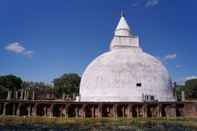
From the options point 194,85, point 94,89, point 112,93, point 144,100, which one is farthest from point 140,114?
point 194,85

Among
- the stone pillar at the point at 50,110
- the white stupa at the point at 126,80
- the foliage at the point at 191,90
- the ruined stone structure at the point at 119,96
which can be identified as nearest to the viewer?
the stone pillar at the point at 50,110

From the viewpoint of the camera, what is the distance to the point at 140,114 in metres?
35.8

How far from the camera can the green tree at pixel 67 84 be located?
260 feet

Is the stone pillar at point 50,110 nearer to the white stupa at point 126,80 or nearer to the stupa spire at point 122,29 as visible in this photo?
the white stupa at point 126,80

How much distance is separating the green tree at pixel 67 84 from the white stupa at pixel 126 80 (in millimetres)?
38432

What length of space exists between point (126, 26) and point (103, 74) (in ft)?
41.7

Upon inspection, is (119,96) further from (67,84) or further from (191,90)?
(191,90)

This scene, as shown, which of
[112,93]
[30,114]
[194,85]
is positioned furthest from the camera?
[194,85]

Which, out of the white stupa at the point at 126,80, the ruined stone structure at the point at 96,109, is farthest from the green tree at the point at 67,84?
the ruined stone structure at the point at 96,109

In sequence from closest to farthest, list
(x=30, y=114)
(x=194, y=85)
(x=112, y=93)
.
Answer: (x=30, y=114) → (x=112, y=93) → (x=194, y=85)

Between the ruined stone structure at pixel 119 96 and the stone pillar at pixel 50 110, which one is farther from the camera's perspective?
the ruined stone structure at pixel 119 96

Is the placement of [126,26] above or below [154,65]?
above

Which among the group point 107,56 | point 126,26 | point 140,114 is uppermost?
point 126,26

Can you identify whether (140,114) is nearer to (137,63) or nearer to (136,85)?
(136,85)
